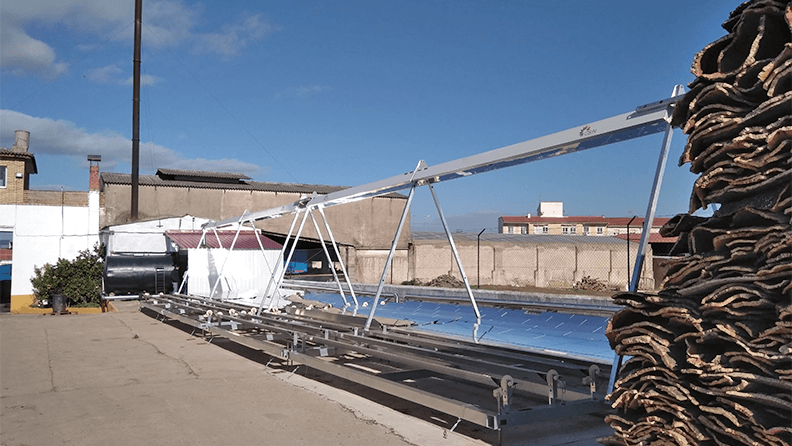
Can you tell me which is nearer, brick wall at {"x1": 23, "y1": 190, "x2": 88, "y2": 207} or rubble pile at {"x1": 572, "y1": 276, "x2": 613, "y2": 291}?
brick wall at {"x1": 23, "y1": 190, "x2": 88, "y2": 207}

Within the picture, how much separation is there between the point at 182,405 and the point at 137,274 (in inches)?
508

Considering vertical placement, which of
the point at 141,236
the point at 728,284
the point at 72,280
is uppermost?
the point at 141,236

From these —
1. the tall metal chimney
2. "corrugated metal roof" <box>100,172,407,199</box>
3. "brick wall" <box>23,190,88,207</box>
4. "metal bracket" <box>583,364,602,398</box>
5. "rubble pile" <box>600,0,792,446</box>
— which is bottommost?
"metal bracket" <box>583,364,602,398</box>

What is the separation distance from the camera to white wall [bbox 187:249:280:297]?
17359 mm

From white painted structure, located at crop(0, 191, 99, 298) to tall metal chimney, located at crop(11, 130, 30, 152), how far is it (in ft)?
26.3

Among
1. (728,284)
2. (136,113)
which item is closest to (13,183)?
(136,113)

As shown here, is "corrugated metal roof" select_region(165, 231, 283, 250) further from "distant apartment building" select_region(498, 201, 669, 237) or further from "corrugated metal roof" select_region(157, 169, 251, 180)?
"distant apartment building" select_region(498, 201, 669, 237)

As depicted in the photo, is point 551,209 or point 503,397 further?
point 551,209

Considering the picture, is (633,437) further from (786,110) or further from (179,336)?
(179,336)

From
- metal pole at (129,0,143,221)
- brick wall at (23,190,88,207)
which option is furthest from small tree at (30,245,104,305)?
metal pole at (129,0,143,221)

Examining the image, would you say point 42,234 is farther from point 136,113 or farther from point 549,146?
point 549,146

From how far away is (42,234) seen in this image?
20281mm

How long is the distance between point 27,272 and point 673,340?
22025 mm

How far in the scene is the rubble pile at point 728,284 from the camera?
2631 mm
